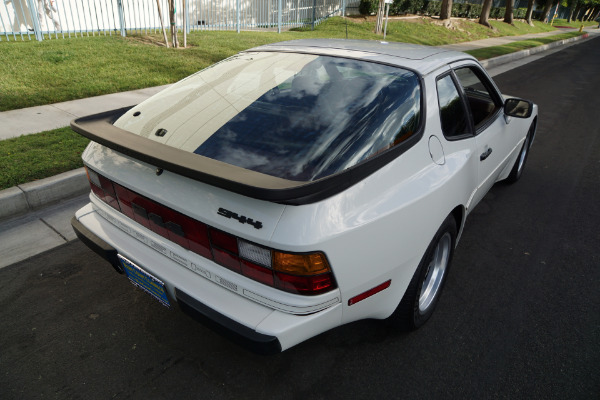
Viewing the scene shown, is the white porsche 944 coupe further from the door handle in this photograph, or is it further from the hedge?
the hedge

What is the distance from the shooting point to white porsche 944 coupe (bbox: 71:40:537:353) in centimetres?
174

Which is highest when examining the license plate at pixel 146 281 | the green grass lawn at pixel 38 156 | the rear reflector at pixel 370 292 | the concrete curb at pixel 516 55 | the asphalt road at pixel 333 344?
the rear reflector at pixel 370 292

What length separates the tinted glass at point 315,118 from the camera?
1.97 meters

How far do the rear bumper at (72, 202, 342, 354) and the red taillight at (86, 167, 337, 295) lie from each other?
0.19ft

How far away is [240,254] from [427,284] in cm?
138

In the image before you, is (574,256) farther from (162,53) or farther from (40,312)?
(162,53)

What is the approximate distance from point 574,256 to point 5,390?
159 inches

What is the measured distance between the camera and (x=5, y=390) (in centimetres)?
211

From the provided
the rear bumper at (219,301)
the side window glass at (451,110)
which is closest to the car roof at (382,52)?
the side window glass at (451,110)

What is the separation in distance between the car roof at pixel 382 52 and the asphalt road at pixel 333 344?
1.57 metres

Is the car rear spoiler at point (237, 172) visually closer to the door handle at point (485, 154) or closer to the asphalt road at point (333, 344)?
the door handle at point (485, 154)

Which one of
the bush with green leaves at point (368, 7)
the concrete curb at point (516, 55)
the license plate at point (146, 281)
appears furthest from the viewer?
the bush with green leaves at point (368, 7)

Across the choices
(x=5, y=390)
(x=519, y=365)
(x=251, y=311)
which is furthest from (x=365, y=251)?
(x=5, y=390)

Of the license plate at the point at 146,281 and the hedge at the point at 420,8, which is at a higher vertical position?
the hedge at the point at 420,8
